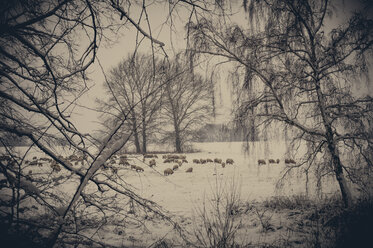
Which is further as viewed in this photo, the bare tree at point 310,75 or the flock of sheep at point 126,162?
the bare tree at point 310,75

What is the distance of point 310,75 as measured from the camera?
11.3 ft

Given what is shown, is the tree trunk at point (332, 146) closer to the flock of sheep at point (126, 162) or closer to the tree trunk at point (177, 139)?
the flock of sheep at point (126, 162)

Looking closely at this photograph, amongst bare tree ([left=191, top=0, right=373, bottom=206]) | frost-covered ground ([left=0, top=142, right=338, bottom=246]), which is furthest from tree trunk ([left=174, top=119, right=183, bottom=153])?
bare tree ([left=191, top=0, right=373, bottom=206])

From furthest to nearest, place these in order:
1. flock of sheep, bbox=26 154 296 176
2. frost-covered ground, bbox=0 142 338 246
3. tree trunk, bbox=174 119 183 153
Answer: tree trunk, bbox=174 119 183 153
frost-covered ground, bbox=0 142 338 246
flock of sheep, bbox=26 154 296 176

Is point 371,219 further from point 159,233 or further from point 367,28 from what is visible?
point 159,233

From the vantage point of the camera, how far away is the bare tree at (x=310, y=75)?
3.29 meters

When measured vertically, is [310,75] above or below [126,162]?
above

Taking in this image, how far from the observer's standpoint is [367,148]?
3230 mm

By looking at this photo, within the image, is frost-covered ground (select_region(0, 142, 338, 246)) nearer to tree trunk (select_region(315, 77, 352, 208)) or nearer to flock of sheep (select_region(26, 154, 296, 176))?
flock of sheep (select_region(26, 154, 296, 176))

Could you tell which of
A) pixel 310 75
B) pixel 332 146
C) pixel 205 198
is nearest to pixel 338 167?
pixel 332 146

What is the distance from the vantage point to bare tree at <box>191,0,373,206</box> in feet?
10.8

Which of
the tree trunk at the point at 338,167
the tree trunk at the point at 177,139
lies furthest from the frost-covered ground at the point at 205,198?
the tree trunk at the point at 177,139

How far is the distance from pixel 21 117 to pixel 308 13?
189 inches

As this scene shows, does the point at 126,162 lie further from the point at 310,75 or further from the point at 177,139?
the point at 177,139
